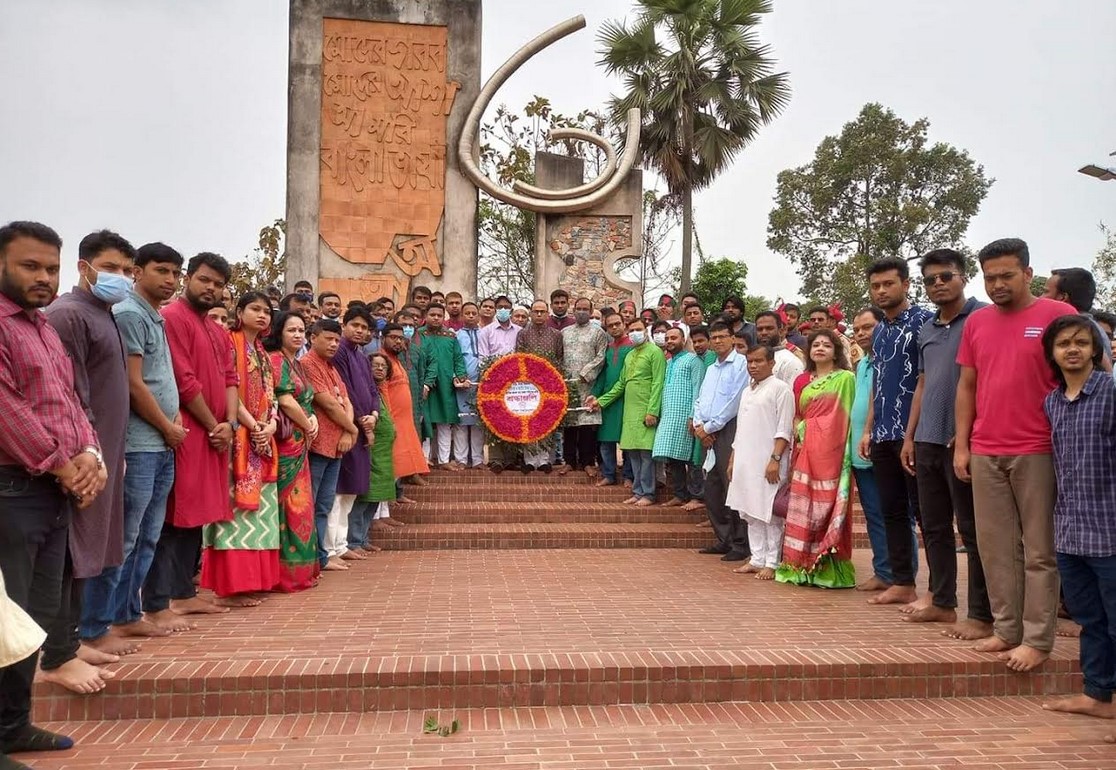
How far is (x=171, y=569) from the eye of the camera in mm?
4848

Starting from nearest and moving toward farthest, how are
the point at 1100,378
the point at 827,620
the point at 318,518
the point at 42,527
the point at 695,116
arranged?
the point at 42,527
the point at 1100,378
the point at 827,620
the point at 318,518
the point at 695,116

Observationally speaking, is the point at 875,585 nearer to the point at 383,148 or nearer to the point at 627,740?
the point at 627,740

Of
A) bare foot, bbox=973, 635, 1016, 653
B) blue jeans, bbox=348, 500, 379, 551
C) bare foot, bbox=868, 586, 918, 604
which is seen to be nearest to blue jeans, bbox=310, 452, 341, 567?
blue jeans, bbox=348, 500, 379, 551

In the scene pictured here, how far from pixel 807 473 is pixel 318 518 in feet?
11.3

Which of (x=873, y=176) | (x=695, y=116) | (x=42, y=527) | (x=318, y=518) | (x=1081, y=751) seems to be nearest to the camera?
(x=42, y=527)

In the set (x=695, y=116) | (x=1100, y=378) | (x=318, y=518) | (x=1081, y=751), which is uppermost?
(x=695, y=116)

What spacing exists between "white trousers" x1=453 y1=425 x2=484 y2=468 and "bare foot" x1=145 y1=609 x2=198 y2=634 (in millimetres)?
4718

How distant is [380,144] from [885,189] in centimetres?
2027

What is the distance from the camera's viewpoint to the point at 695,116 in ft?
61.0

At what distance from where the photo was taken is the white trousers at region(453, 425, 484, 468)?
934 centimetres

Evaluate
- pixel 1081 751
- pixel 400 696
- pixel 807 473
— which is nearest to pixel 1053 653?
pixel 1081 751

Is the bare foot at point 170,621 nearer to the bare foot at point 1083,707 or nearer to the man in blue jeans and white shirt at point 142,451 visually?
the man in blue jeans and white shirt at point 142,451

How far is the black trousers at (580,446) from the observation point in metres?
9.32

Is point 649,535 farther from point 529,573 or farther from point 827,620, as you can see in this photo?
point 827,620
